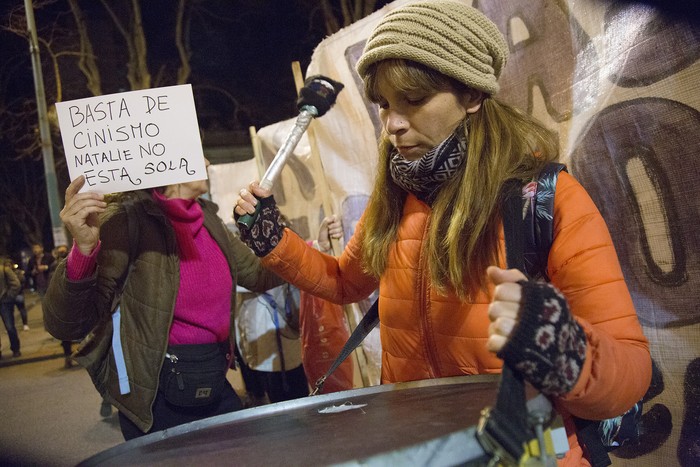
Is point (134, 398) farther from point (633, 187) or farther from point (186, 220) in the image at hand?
point (633, 187)

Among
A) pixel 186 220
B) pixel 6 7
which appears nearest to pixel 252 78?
pixel 6 7

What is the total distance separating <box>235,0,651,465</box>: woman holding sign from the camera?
1105 mm

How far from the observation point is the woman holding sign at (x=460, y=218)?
1105 millimetres

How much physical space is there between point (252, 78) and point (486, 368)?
16894 millimetres

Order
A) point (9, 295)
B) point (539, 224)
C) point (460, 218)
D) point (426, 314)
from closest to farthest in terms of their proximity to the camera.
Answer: point (539, 224), point (460, 218), point (426, 314), point (9, 295)

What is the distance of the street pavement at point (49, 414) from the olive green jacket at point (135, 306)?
4.09 ft

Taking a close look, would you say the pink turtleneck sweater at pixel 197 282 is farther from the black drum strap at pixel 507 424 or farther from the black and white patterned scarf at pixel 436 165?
the black drum strap at pixel 507 424

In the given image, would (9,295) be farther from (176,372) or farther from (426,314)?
(426,314)

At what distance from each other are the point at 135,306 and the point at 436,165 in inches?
59.5

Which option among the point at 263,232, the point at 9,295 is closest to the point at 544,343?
the point at 263,232

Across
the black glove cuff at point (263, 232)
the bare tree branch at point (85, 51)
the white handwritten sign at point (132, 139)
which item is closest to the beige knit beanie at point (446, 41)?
the black glove cuff at point (263, 232)

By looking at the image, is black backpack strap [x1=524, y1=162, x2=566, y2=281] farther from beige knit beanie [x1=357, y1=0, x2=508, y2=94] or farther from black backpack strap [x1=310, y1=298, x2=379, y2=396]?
black backpack strap [x1=310, y1=298, x2=379, y2=396]

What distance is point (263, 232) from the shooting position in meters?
1.81

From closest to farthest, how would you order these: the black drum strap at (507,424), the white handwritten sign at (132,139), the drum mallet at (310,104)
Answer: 1. the black drum strap at (507,424)
2. the white handwritten sign at (132,139)
3. the drum mallet at (310,104)
